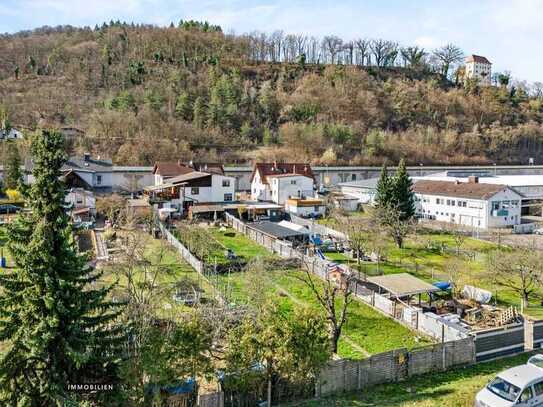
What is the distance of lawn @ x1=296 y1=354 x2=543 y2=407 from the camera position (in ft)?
38.8

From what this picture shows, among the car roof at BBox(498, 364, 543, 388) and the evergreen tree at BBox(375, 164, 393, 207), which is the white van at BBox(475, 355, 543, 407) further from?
the evergreen tree at BBox(375, 164, 393, 207)

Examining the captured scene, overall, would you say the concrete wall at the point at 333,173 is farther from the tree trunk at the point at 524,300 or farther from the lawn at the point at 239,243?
the tree trunk at the point at 524,300

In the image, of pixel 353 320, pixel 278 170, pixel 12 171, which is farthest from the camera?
pixel 278 170

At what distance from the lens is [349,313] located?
782 inches

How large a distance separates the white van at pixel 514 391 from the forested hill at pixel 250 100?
5984 centimetres

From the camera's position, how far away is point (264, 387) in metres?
12.0

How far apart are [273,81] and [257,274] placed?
89218 mm

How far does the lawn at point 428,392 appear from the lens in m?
11.8

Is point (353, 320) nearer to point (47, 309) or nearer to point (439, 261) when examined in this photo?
point (47, 309)

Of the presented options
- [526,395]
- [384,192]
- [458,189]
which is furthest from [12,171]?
[526,395]

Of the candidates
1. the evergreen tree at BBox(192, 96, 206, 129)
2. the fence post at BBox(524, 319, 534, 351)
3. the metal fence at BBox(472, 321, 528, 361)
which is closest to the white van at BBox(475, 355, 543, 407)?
the metal fence at BBox(472, 321, 528, 361)

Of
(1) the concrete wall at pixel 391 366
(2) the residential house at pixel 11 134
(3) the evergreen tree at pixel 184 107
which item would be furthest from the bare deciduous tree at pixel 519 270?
(3) the evergreen tree at pixel 184 107

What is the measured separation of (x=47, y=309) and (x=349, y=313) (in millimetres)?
12727

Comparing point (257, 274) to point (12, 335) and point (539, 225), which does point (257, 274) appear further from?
point (539, 225)
